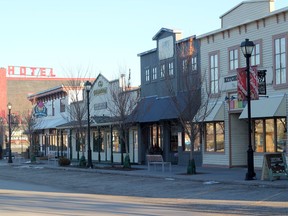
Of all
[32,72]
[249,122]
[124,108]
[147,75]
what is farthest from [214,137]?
[32,72]

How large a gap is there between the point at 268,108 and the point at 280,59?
233 centimetres

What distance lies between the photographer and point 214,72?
29812 mm

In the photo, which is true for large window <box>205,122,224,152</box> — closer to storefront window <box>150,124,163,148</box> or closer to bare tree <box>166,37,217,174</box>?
bare tree <box>166,37,217,174</box>

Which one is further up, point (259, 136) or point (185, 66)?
point (185, 66)

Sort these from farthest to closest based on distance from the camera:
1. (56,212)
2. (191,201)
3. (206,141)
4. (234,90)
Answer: (206,141)
(234,90)
(191,201)
(56,212)

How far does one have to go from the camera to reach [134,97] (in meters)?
36.5

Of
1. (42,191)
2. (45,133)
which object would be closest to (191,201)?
(42,191)

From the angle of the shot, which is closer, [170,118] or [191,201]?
[191,201]

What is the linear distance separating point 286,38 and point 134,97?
1385cm

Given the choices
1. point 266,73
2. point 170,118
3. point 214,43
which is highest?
point 214,43

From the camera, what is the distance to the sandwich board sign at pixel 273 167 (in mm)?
20500

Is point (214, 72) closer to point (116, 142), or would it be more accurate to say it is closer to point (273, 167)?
point (273, 167)

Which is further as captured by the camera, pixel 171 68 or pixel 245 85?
pixel 171 68

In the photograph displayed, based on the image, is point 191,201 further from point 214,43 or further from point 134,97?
point 134,97
